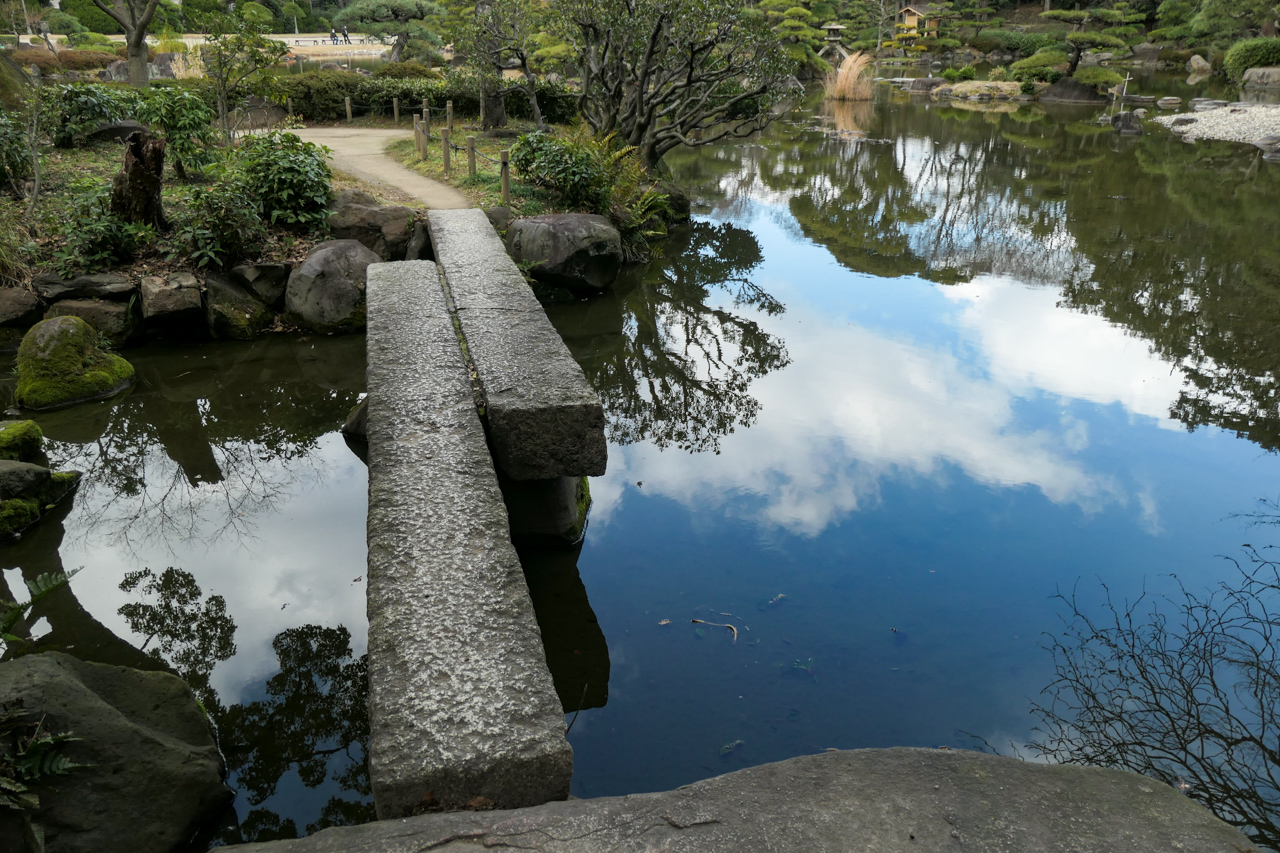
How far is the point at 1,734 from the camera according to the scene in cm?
246

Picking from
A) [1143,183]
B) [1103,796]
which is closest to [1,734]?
[1103,796]

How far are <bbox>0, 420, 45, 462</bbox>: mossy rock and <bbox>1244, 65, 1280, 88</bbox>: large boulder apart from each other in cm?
3408

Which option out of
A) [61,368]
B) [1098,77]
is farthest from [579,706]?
[1098,77]

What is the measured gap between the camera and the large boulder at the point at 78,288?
299 inches

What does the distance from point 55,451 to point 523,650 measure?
192 inches

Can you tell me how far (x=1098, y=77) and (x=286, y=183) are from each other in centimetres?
3096

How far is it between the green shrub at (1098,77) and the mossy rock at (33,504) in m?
34.1

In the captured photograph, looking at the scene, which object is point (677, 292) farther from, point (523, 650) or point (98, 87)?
point (98, 87)

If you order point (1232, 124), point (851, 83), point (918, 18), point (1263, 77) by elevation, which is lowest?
point (851, 83)

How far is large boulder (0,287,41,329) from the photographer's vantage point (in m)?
7.41

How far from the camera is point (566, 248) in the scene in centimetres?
915

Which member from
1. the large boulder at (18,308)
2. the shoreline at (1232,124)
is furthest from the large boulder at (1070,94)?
the large boulder at (18,308)

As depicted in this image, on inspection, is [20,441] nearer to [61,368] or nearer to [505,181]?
[61,368]

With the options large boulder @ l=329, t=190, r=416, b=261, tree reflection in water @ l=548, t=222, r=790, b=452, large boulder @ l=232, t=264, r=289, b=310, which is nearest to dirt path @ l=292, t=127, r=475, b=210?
large boulder @ l=329, t=190, r=416, b=261
